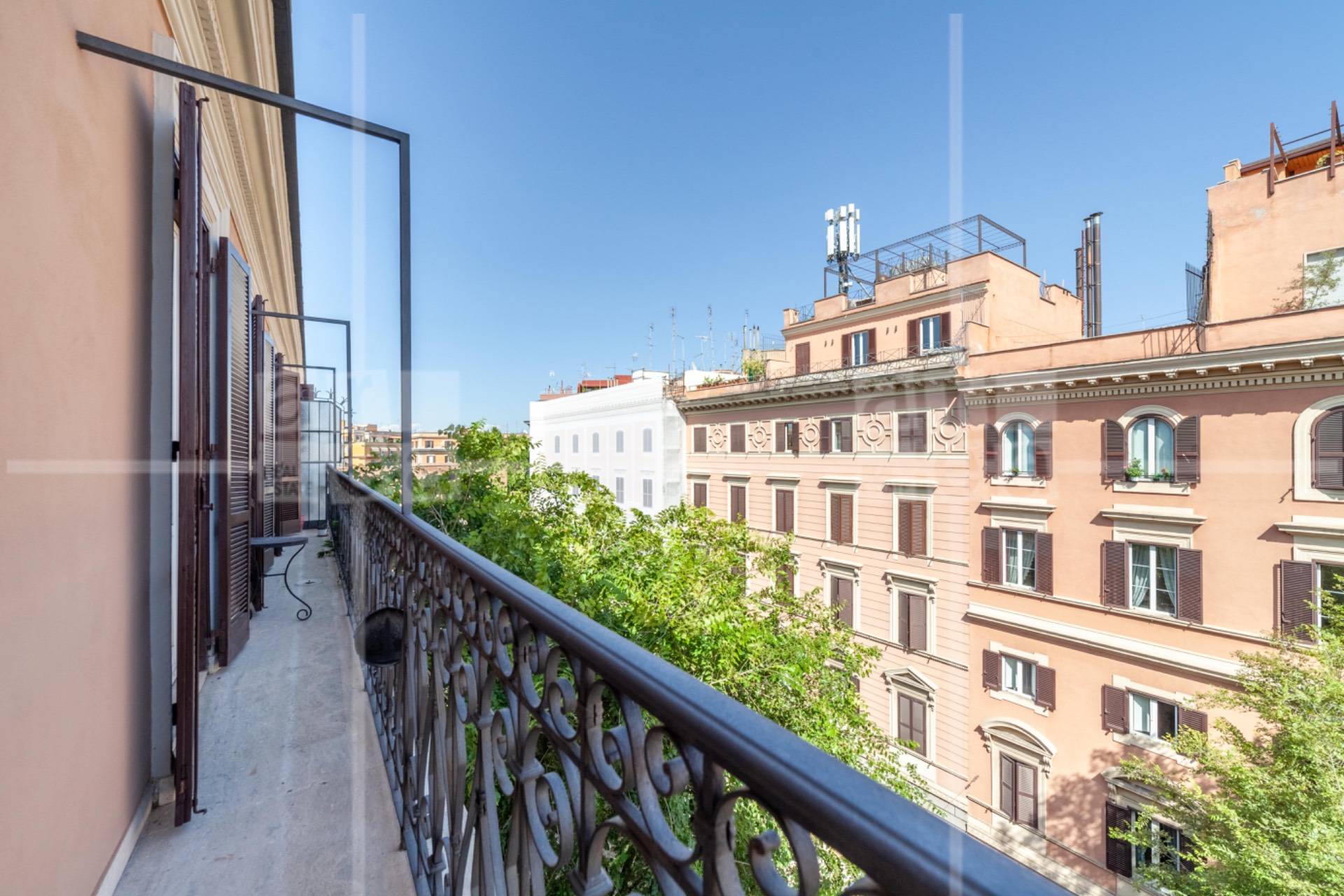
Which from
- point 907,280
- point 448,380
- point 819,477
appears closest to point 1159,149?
point 907,280

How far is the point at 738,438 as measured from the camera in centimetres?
1636

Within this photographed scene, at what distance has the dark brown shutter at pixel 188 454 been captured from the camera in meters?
1.32

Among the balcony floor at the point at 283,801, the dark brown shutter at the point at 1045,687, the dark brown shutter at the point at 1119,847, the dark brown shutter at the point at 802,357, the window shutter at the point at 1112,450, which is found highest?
the dark brown shutter at the point at 802,357

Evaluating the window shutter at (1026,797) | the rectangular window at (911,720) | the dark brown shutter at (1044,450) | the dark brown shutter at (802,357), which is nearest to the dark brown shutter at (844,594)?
the rectangular window at (911,720)

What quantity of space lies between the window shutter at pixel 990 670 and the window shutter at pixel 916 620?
115 centimetres

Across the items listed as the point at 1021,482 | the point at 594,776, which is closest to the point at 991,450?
the point at 1021,482

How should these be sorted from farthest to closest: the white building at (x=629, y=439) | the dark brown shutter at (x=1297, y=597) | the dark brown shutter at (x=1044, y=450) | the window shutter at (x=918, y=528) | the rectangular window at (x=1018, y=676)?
the white building at (x=629, y=439) < the window shutter at (x=918, y=528) < the rectangular window at (x=1018, y=676) < the dark brown shutter at (x=1044, y=450) < the dark brown shutter at (x=1297, y=597)

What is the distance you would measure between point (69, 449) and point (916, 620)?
14.4 metres

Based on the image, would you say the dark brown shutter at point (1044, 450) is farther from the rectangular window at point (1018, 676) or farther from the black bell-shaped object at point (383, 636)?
the black bell-shaped object at point (383, 636)

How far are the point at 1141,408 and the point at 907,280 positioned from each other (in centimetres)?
629

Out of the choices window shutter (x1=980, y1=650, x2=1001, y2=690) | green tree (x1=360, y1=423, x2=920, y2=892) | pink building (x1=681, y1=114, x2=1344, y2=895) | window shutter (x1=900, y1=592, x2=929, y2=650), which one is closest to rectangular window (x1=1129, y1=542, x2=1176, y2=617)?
pink building (x1=681, y1=114, x2=1344, y2=895)

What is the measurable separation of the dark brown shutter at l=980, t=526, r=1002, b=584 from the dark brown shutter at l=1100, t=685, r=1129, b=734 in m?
2.51

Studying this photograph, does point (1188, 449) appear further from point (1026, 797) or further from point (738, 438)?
point (738, 438)

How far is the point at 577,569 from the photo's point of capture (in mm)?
3387
